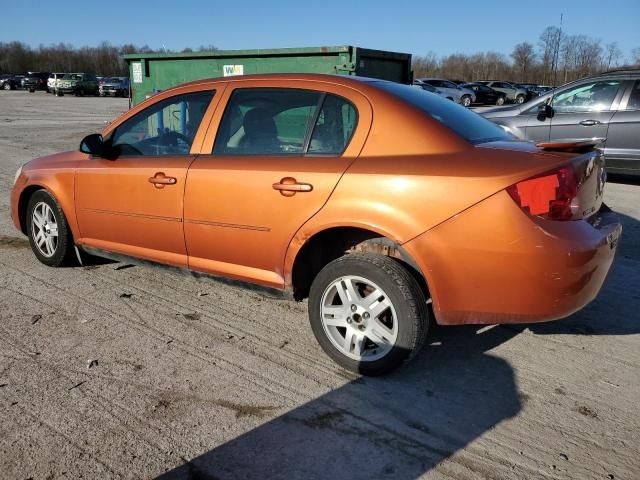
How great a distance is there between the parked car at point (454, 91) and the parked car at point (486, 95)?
5.81ft

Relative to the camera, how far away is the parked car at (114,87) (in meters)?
45.8

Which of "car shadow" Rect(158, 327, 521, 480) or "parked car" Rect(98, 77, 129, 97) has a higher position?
"parked car" Rect(98, 77, 129, 97)

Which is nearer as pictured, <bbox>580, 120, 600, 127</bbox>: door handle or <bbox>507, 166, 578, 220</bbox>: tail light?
<bbox>507, 166, 578, 220</bbox>: tail light

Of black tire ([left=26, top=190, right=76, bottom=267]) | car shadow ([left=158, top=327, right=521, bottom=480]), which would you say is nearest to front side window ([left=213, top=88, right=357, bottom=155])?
car shadow ([left=158, top=327, right=521, bottom=480])

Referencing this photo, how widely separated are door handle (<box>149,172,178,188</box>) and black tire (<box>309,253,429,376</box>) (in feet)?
4.23

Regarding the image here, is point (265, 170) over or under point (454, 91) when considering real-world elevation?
under

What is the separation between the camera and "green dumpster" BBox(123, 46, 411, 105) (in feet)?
24.2

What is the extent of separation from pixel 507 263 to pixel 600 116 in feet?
23.8

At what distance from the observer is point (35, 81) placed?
168 ft

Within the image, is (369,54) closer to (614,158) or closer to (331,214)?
(614,158)

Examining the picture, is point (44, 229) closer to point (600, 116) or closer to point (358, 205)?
point (358, 205)

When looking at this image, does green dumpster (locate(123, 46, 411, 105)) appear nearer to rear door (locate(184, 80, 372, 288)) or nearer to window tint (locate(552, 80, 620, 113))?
window tint (locate(552, 80, 620, 113))

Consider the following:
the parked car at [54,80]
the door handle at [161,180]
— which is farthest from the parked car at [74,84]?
the door handle at [161,180]

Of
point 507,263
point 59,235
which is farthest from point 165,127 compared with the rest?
point 507,263
